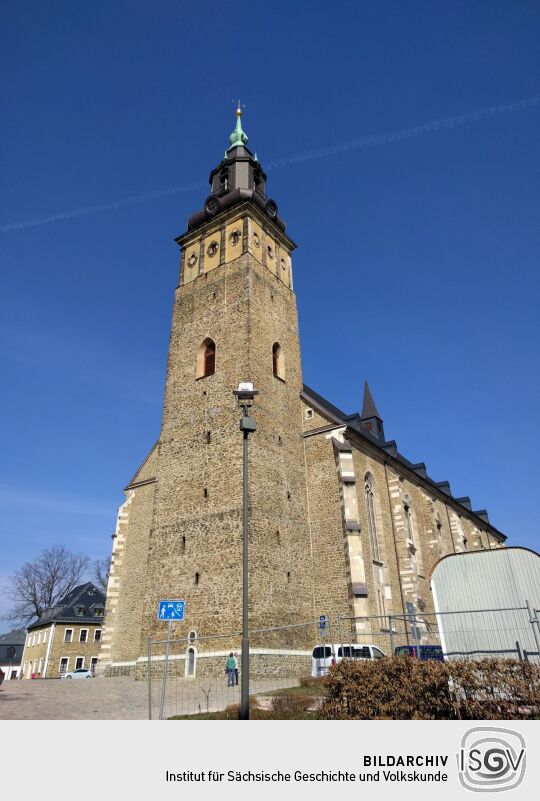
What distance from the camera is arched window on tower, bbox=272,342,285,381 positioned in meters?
25.3

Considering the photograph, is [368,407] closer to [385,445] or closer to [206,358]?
[385,445]

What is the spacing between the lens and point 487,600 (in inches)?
495

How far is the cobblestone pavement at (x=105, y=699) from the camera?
1120 cm

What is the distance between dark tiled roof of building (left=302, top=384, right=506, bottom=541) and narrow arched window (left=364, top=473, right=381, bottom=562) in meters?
2.03

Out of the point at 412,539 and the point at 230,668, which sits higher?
the point at 412,539

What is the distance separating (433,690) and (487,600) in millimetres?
5105

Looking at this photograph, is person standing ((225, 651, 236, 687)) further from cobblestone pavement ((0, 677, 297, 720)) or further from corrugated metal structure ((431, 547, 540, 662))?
corrugated metal structure ((431, 547, 540, 662))

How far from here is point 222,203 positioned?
91.0 feet

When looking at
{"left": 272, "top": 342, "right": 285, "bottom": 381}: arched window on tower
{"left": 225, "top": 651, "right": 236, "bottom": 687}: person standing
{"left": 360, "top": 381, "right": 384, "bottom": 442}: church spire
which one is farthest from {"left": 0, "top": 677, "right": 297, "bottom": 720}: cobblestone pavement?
{"left": 360, "top": 381, "right": 384, "bottom": 442}: church spire

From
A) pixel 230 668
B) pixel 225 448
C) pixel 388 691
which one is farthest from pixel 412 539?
pixel 388 691

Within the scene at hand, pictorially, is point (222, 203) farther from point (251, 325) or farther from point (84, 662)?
point (84, 662)

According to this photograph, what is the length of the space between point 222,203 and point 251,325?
8.02 meters
